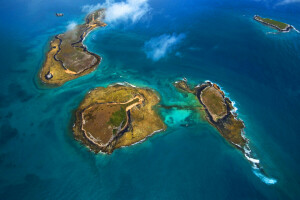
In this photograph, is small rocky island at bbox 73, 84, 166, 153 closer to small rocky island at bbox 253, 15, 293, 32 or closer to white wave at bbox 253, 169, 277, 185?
→ white wave at bbox 253, 169, 277, 185

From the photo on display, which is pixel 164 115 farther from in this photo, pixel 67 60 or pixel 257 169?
pixel 67 60

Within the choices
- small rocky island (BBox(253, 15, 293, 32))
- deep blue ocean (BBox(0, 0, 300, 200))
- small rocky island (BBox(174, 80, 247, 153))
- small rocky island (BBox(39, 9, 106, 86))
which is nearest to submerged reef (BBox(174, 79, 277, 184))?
small rocky island (BBox(174, 80, 247, 153))

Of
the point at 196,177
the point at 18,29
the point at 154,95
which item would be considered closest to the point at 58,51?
the point at 18,29

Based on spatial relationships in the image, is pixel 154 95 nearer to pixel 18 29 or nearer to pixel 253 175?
pixel 253 175

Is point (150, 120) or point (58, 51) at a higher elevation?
point (58, 51)

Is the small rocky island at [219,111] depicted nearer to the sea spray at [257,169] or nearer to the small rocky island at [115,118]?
the sea spray at [257,169]

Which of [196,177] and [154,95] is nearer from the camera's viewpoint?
[196,177]
